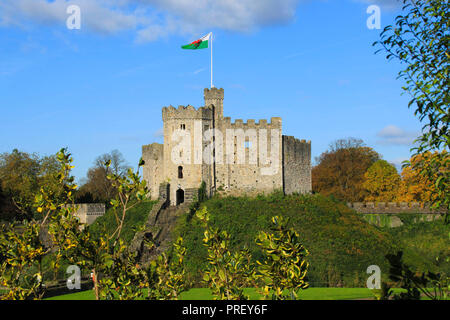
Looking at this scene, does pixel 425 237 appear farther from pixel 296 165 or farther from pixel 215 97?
pixel 215 97

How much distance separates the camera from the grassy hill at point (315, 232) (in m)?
33.3

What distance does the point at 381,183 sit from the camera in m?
70.2

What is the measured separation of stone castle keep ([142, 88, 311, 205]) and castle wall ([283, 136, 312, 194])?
0.33 feet

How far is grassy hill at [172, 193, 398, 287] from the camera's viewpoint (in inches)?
1310

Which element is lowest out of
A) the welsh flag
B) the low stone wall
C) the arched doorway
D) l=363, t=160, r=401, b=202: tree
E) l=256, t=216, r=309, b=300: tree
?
l=256, t=216, r=309, b=300: tree

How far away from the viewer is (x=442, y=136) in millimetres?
10602

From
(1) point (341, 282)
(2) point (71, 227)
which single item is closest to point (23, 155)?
(1) point (341, 282)

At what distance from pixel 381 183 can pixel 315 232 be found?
35.8 m

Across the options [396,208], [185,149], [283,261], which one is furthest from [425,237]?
[283,261]

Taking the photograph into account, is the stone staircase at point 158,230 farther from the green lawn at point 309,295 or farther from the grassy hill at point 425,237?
the grassy hill at point 425,237

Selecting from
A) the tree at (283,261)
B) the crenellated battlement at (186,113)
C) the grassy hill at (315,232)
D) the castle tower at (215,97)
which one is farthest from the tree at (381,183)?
the tree at (283,261)

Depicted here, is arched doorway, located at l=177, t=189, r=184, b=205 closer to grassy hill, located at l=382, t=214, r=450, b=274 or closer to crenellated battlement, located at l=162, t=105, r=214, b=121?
crenellated battlement, located at l=162, t=105, r=214, b=121

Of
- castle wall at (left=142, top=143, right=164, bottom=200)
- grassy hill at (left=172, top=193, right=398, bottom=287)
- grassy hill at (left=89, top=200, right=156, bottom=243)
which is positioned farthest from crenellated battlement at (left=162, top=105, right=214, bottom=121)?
grassy hill at (left=89, top=200, right=156, bottom=243)
